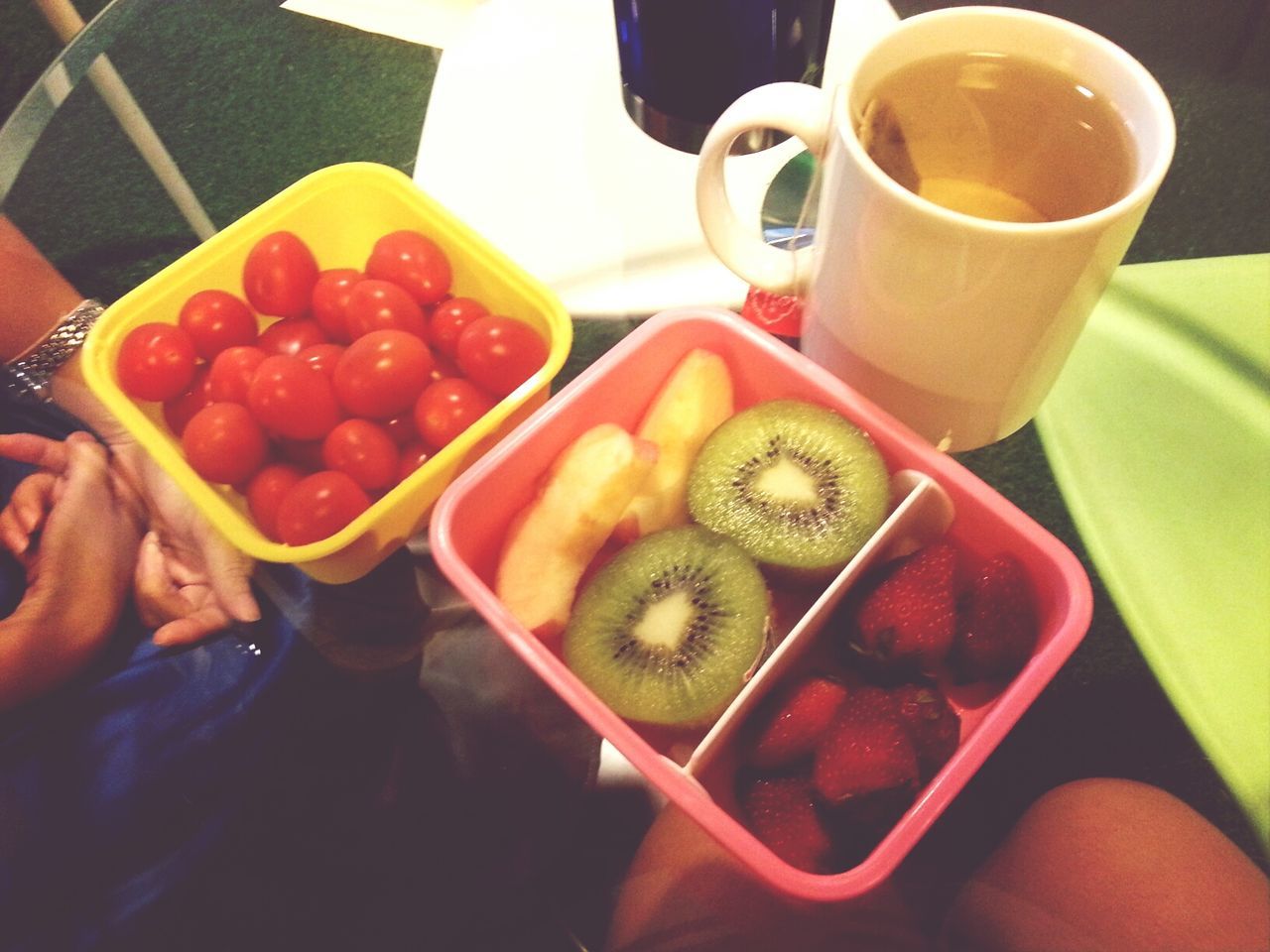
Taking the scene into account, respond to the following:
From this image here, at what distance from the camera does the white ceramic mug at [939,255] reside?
42 cm

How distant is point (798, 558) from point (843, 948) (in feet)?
0.82

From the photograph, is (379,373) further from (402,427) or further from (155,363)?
(155,363)

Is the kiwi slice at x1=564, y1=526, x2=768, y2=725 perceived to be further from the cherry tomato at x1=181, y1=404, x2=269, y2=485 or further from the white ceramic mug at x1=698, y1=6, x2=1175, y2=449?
the cherry tomato at x1=181, y1=404, x2=269, y2=485

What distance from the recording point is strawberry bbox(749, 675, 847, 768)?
0.48 meters

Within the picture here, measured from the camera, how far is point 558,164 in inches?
29.5

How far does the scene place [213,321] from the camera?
2.12 ft

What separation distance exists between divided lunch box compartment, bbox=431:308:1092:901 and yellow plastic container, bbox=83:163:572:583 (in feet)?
0.21

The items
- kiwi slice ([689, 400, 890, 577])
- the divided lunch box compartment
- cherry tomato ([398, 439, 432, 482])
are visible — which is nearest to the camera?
the divided lunch box compartment

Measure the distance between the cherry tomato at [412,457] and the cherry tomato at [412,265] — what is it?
0.36ft

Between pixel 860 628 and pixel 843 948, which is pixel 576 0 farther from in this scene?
pixel 843 948

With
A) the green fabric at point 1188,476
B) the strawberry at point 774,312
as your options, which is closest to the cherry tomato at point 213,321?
the strawberry at point 774,312

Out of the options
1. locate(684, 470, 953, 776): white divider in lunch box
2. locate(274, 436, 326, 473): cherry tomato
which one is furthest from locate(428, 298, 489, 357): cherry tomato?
locate(684, 470, 953, 776): white divider in lunch box

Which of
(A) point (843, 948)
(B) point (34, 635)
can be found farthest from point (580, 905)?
(B) point (34, 635)

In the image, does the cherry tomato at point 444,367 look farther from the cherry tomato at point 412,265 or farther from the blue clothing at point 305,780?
the blue clothing at point 305,780
